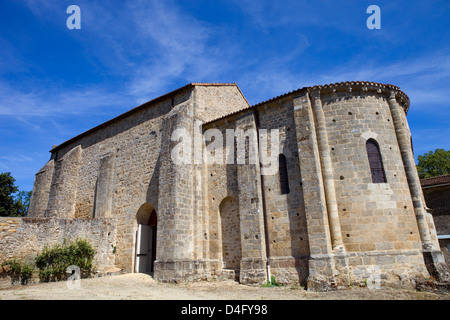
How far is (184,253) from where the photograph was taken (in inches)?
448

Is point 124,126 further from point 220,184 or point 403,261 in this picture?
point 403,261

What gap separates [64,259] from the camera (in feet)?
40.1

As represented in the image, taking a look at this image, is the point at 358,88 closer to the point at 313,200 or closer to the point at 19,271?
the point at 313,200

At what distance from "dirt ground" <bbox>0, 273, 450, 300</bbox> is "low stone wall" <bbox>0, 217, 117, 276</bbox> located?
161 cm

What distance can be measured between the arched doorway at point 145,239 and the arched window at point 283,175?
22.1 feet

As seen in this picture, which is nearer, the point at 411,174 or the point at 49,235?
the point at 411,174

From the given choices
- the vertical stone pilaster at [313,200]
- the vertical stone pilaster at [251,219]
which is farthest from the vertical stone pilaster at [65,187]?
the vertical stone pilaster at [313,200]

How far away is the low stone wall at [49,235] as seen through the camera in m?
11.3

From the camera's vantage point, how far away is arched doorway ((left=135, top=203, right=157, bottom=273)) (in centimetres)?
1390

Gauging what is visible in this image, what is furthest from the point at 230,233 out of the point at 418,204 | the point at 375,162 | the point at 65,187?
the point at 65,187

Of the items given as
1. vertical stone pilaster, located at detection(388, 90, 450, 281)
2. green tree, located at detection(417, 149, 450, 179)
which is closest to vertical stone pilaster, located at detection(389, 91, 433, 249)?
vertical stone pilaster, located at detection(388, 90, 450, 281)

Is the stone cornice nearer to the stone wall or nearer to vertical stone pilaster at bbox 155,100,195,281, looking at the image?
vertical stone pilaster at bbox 155,100,195,281

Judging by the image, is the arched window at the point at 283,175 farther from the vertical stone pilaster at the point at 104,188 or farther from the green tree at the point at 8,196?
the green tree at the point at 8,196

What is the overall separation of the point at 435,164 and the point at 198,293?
2612cm
